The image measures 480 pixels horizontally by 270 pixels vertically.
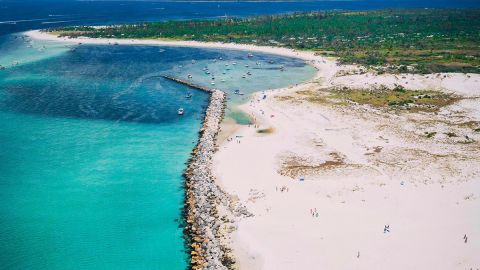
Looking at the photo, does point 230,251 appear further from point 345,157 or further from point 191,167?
point 345,157

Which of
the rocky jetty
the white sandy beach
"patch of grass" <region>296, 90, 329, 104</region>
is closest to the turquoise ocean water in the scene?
the rocky jetty

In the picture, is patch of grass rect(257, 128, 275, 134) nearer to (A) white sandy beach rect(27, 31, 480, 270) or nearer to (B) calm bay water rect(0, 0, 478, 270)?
(A) white sandy beach rect(27, 31, 480, 270)

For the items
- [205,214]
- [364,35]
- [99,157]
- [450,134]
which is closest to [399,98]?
[450,134]

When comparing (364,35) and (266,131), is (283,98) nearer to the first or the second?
(266,131)

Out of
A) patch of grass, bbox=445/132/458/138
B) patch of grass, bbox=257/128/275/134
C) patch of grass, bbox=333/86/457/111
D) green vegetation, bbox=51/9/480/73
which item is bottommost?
patch of grass, bbox=445/132/458/138

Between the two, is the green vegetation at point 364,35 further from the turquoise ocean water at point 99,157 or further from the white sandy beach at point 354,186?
the white sandy beach at point 354,186
